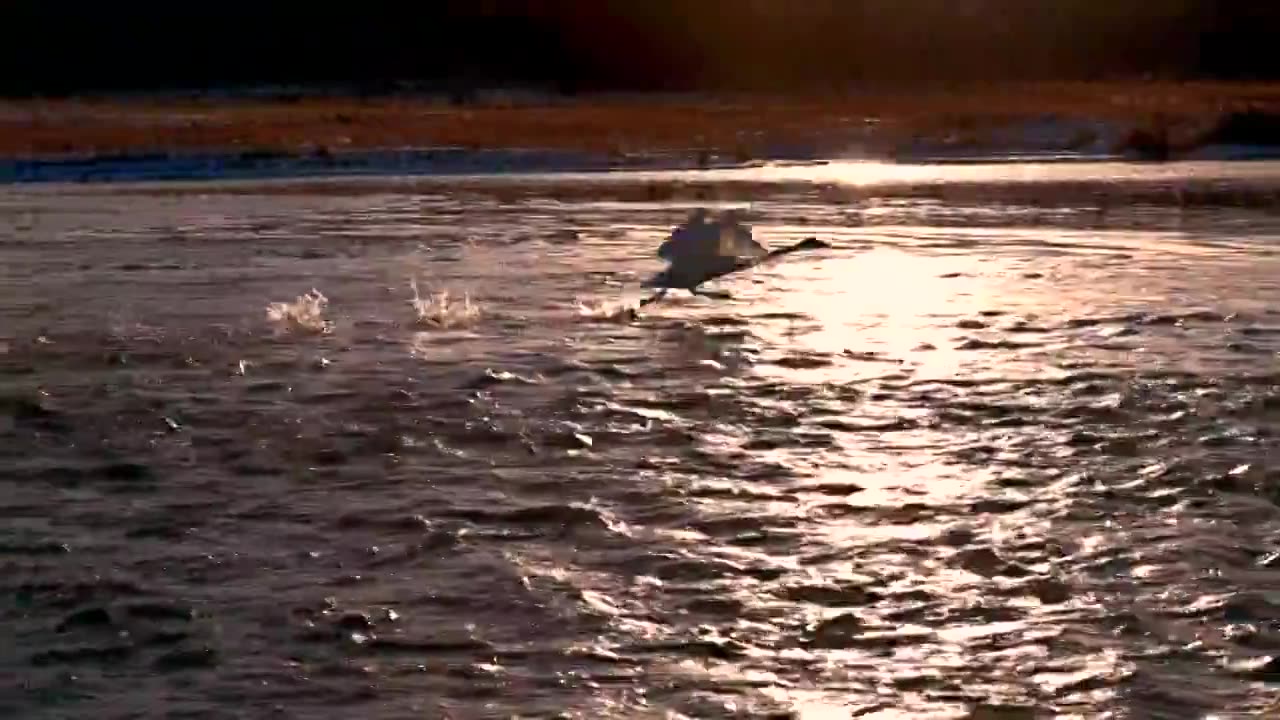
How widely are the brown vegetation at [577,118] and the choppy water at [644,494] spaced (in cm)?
2325

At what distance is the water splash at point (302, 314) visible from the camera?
15016 millimetres

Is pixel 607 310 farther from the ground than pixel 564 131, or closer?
closer

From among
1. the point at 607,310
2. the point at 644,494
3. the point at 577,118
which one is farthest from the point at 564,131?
the point at 644,494

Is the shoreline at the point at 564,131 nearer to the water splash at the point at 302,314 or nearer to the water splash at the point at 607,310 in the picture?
the water splash at the point at 302,314

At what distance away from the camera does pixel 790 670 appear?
691 centimetres

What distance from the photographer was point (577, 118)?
5219cm

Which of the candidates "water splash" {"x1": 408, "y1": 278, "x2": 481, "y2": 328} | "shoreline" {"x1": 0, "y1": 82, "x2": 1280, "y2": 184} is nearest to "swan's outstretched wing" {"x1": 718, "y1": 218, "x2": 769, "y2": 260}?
"water splash" {"x1": 408, "y1": 278, "x2": 481, "y2": 328}

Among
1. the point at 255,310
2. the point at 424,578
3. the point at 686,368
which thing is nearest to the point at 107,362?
the point at 255,310

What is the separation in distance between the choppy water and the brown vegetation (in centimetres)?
2325

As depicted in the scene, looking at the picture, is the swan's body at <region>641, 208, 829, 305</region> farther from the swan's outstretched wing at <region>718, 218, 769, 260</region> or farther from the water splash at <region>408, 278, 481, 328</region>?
the water splash at <region>408, 278, 481, 328</region>

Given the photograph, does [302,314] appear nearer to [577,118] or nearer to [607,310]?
[607,310]

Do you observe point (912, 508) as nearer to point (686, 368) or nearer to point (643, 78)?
point (686, 368)

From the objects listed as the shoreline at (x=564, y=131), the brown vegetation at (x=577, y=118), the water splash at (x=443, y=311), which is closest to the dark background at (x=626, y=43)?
the brown vegetation at (x=577, y=118)

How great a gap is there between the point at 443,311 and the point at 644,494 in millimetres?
6303
